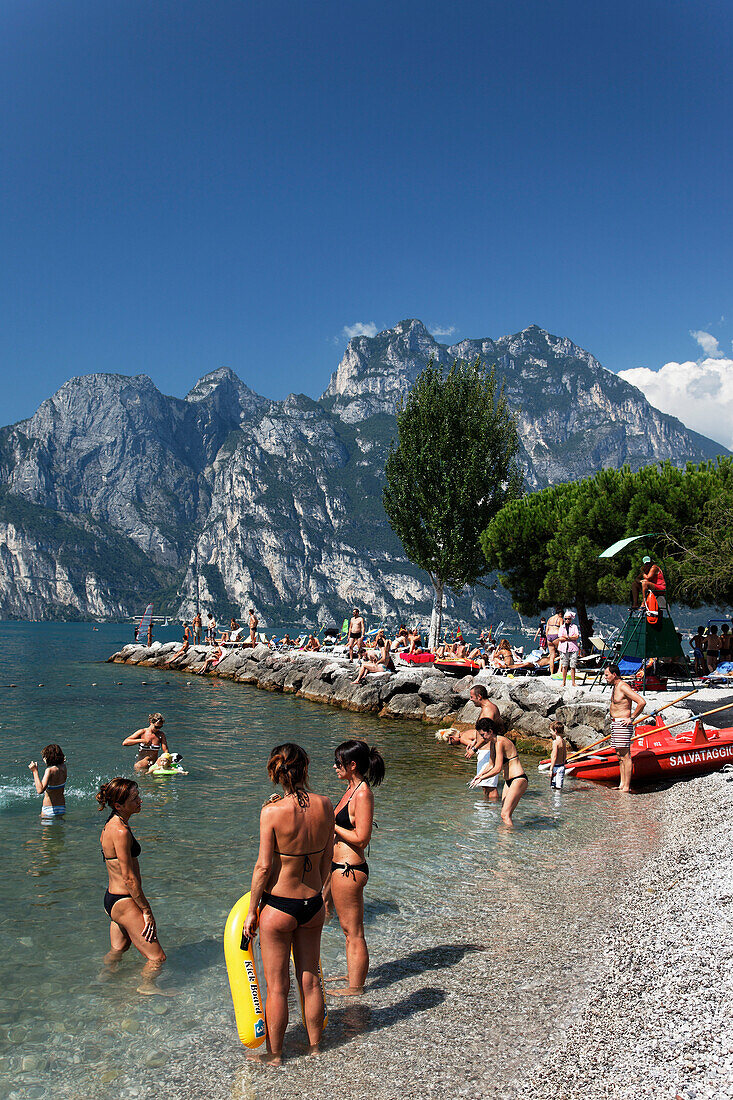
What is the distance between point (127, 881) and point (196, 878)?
283 centimetres

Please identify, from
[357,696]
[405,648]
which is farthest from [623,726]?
[405,648]

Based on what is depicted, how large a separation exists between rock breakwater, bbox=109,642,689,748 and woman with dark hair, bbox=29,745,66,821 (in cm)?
1206

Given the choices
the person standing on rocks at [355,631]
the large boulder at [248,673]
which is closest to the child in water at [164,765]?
the person standing on rocks at [355,631]

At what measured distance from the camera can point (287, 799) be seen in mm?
4164

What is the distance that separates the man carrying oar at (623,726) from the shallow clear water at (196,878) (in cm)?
64

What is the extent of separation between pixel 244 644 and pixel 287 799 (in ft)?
128

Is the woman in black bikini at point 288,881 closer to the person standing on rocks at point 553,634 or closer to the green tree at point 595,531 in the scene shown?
the person standing on rocks at point 553,634

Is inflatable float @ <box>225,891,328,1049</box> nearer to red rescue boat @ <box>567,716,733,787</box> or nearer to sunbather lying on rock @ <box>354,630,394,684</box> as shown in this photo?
red rescue boat @ <box>567,716,733,787</box>

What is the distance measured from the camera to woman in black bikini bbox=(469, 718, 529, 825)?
1037 cm

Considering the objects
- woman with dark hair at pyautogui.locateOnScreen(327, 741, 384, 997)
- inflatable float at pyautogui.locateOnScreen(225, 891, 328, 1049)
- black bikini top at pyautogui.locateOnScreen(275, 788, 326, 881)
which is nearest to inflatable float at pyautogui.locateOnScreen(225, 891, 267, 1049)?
inflatable float at pyautogui.locateOnScreen(225, 891, 328, 1049)

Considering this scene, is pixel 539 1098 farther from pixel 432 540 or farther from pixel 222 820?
pixel 432 540

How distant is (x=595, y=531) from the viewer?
91.8ft

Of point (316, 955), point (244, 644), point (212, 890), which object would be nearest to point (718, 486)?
point (212, 890)

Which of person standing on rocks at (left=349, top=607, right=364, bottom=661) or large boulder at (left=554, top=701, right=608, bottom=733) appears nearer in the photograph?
large boulder at (left=554, top=701, right=608, bottom=733)
